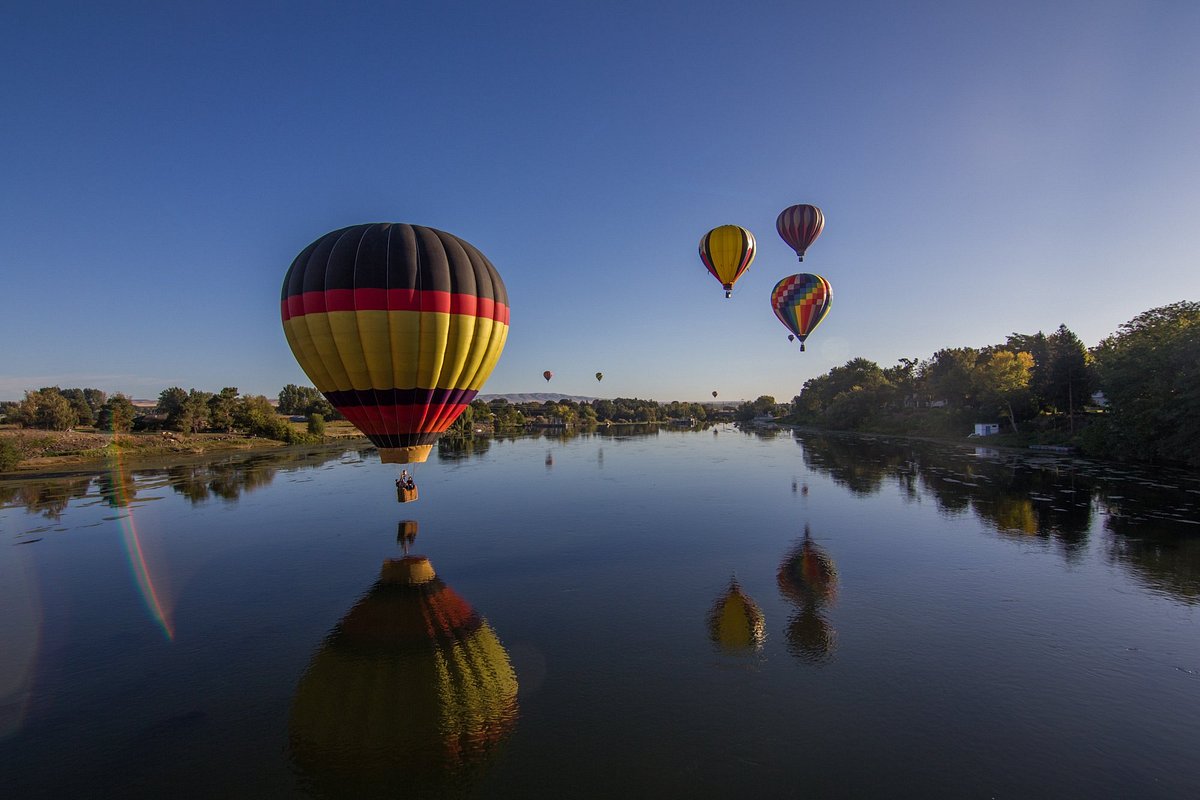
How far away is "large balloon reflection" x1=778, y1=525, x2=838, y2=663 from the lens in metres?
9.95

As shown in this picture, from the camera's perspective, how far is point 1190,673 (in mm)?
8773

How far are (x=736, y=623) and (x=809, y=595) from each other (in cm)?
255

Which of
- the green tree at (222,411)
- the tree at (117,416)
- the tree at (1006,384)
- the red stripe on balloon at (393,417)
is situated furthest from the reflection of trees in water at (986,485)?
the tree at (117,416)

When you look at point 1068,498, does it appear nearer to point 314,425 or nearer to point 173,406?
point 314,425

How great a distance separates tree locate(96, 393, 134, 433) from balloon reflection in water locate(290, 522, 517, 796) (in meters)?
63.2

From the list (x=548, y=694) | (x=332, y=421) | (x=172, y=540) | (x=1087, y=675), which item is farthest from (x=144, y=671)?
(x=332, y=421)

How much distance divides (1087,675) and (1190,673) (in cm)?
170

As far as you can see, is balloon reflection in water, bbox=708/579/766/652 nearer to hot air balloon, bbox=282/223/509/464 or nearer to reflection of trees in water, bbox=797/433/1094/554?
hot air balloon, bbox=282/223/509/464

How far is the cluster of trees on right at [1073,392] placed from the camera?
28766 millimetres

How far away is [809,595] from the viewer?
12.6 meters

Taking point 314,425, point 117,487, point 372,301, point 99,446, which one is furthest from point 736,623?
point 314,425

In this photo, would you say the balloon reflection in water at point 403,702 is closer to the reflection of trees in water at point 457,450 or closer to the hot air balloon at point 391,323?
the hot air balloon at point 391,323

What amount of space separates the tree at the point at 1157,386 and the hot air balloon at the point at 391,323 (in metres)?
35.0

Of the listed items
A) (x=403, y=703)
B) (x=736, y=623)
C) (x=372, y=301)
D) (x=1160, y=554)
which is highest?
(x=372, y=301)
